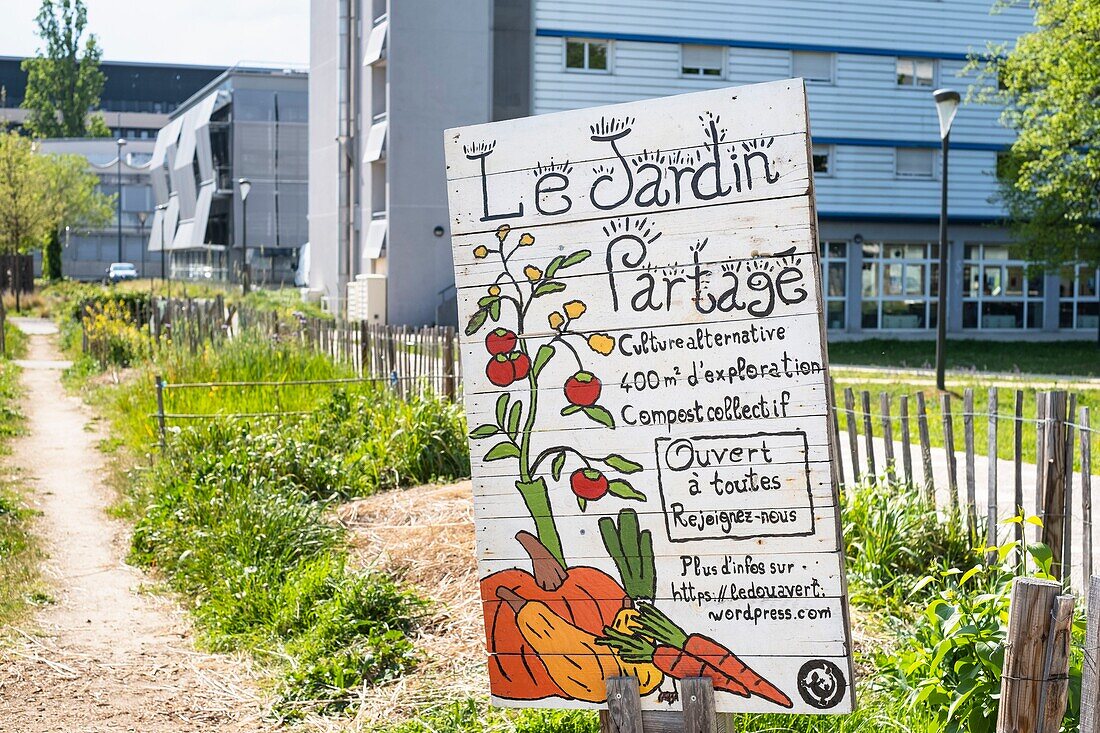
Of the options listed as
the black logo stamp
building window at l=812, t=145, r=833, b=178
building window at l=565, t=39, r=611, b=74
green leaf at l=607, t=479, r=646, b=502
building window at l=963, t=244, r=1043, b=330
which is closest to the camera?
the black logo stamp

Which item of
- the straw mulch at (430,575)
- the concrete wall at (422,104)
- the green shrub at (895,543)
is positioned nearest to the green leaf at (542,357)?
the straw mulch at (430,575)

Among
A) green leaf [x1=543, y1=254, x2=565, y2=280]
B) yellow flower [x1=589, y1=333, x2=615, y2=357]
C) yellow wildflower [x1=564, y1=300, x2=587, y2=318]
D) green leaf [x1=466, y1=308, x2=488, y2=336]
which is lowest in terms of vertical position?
yellow flower [x1=589, y1=333, x2=615, y2=357]

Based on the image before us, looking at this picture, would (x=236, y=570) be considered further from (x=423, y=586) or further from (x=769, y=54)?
(x=769, y=54)

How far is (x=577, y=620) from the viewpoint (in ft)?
10.8

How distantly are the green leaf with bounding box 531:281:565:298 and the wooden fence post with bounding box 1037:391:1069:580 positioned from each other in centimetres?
311

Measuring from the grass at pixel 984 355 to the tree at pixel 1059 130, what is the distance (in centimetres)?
219

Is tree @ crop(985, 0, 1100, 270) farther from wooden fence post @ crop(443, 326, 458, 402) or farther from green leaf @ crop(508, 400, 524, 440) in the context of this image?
green leaf @ crop(508, 400, 524, 440)

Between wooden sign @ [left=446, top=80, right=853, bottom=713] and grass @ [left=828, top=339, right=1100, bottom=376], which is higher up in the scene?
wooden sign @ [left=446, top=80, right=853, bottom=713]

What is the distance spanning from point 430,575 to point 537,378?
3283 mm

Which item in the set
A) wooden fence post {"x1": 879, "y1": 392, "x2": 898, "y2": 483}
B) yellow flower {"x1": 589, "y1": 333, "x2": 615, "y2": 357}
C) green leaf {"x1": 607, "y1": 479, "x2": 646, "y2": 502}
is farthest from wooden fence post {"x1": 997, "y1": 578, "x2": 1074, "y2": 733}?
wooden fence post {"x1": 879, "y1": 392, "x2": 898, "y2": 483}

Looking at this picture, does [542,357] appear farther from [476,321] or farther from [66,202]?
[66,202]

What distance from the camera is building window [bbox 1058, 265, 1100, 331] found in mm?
36656

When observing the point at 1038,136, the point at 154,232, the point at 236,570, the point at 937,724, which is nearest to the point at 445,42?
the point at 1038,136

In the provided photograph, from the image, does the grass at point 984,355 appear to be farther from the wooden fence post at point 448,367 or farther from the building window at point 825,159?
the wooden fence post at point 448,367
